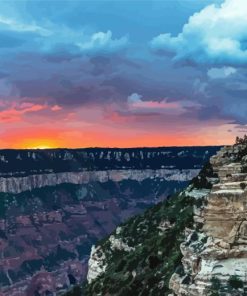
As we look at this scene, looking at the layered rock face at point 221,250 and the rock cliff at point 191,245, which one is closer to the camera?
the layered rock face at point 221,250

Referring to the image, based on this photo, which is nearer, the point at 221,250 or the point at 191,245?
the point at 221,250

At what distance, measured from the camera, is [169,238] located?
290ft

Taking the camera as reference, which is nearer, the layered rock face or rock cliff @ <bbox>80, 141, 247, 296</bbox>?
the layered rock face

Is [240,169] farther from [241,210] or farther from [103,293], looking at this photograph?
[103,293]

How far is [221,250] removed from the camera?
141 ft

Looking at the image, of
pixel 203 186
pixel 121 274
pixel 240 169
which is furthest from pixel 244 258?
pixel 203 186

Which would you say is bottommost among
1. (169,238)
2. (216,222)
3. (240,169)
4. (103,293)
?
(103,293)

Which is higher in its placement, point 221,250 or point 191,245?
point 221,250

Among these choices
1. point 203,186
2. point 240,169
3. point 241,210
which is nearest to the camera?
point 241,210

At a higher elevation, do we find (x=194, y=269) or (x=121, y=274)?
(x=194, y=269)

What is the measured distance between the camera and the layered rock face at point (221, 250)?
41.2 metres

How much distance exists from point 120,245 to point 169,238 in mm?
26210

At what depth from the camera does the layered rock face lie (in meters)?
41.2

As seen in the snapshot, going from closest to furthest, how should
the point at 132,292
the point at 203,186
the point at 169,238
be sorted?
the point at 132,292
the point at 169,238
the point at 203,186
